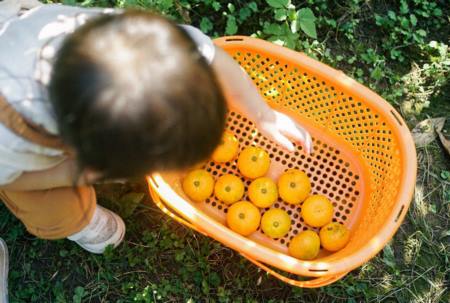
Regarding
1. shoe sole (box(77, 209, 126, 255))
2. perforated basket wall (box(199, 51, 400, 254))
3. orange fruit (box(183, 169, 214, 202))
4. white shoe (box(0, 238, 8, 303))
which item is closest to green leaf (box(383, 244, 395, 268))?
perforated basket wall (box(199, 51, 400, 254))

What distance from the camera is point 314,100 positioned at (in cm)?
195

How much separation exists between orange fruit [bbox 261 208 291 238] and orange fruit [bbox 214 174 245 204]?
122mm

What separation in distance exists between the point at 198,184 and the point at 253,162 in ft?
0.69

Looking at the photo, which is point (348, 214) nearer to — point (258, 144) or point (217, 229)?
point (258, 144)

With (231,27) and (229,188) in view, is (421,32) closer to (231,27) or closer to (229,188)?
(231,27)

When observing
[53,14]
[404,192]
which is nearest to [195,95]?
[53,14]

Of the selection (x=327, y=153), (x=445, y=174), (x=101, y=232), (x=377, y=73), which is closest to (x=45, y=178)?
(x=101, y=232)

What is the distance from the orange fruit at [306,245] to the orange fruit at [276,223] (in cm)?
5

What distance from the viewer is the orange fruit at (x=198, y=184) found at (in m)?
1.85

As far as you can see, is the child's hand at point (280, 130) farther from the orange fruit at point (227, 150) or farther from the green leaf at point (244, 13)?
the green leaf at point (244, 13)

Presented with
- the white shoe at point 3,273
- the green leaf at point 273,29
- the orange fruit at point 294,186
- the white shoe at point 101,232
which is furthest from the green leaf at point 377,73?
the white shoe at point 3,273

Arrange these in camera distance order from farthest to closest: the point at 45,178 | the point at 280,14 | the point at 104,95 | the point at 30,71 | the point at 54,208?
the point at 280,14, the point at 54,208, the point at 45,178, the point at 30,71, the point at 104,95

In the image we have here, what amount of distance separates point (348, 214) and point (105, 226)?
2.87ft

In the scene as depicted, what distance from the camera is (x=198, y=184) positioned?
1851 millimetres
